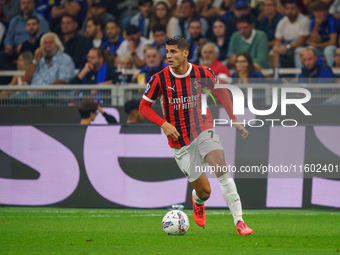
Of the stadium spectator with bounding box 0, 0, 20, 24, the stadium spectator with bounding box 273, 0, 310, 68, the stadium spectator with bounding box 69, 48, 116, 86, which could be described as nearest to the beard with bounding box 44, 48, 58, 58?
the stadium spectator with bounding box 69, 48, 116, 86

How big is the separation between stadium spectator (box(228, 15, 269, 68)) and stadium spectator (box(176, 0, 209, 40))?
0.94m

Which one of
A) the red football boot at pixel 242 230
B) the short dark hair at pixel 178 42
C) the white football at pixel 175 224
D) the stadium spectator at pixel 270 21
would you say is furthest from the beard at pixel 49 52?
the red football boot at pixel 242 230

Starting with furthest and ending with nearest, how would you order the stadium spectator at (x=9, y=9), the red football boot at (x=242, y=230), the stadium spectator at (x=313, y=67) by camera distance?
1. the stadium spectator at (x=9, y=9)
2. the stadium spectator at (x=313, y=67)
3. the red football boot at (x=242, y=230)

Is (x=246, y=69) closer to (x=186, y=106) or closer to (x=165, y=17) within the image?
(x=165, y=17)

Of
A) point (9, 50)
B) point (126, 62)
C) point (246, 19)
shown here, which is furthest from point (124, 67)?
point (9, 50)

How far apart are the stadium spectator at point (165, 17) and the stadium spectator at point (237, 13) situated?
125 centimetres

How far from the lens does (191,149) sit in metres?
7.55

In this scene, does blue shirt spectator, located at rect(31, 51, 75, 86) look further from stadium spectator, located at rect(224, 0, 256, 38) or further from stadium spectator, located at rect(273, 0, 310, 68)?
stadium spectator, located at rect(273, 0, 310, 68)

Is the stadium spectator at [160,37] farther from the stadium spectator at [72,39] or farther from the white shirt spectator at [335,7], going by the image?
the white shirt spectator at [335,7]

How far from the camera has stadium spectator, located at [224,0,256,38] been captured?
13.8 meters

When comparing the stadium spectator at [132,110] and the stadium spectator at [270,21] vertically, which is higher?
the stadium spectator at [270,21]

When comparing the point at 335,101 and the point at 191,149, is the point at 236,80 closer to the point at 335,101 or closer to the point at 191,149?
the point at 335,101

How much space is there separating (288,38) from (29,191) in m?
6.45

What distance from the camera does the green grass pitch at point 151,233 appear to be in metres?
6.05
